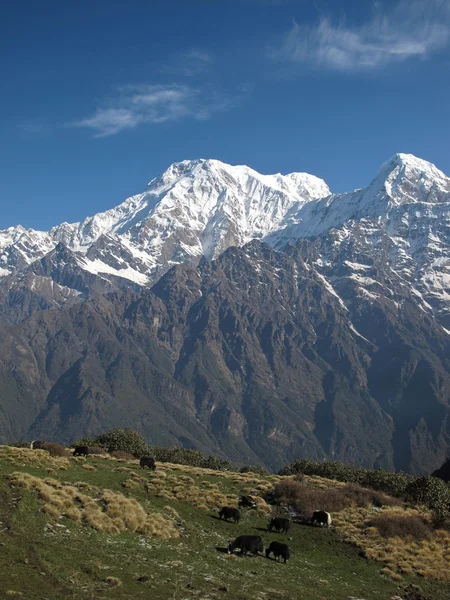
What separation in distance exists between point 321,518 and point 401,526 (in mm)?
7128

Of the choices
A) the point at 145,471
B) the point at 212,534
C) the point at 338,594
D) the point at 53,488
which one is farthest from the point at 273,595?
the point at 145,471

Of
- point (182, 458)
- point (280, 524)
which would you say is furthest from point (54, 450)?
point (182, 458)

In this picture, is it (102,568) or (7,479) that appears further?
(7,479)

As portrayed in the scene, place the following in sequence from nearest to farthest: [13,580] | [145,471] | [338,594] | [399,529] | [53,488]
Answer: [13,580]
[338,594]
[53,488]
[399,529]
[145,471]

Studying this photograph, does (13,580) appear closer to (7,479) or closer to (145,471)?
(7,479)

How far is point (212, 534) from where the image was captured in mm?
47656

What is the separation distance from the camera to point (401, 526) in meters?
55.0

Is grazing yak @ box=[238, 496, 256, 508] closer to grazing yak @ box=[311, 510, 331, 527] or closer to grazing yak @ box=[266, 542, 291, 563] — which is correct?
grazing yak @ box=[311, 510, 331, 527]

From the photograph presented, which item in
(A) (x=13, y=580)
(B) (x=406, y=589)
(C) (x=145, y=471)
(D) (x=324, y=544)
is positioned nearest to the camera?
(A) (x=13, y=580)

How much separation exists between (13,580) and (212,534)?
780 inches

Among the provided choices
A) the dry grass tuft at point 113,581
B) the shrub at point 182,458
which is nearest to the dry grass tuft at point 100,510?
the dry grass tuft at point 113,581

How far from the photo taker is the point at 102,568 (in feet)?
114

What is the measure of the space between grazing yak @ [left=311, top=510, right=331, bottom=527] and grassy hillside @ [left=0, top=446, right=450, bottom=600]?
1.15 m

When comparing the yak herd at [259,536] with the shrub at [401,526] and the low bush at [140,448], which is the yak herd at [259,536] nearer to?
the shrub at [401,526]
